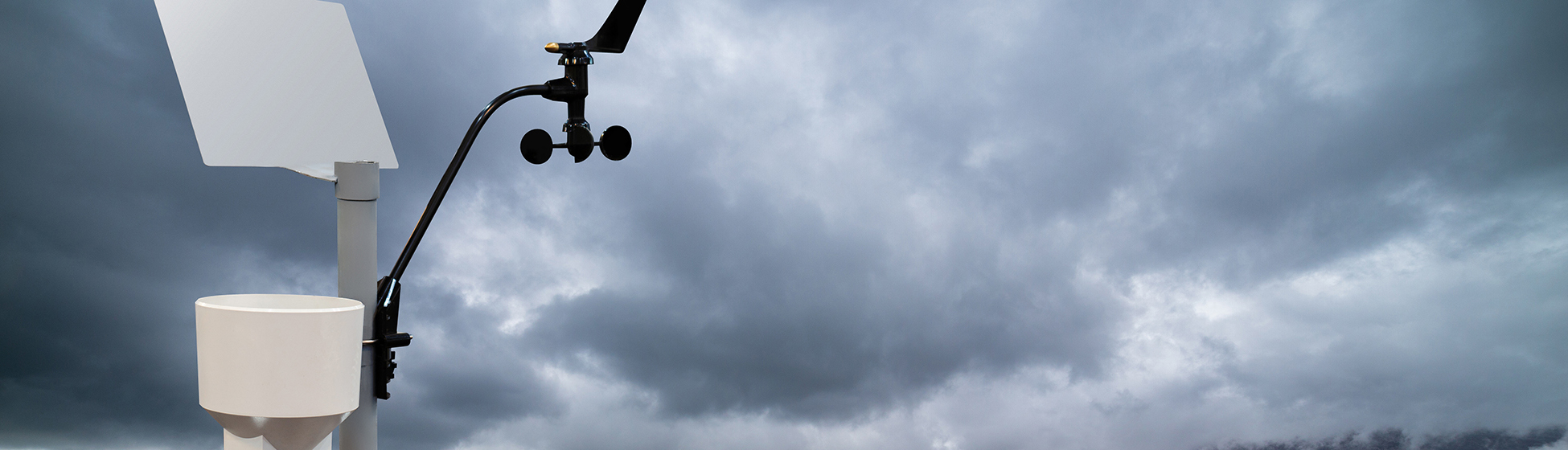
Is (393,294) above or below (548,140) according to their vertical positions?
below

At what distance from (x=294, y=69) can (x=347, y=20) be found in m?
0.38

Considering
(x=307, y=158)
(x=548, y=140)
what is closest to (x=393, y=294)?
(x=307, y=158)

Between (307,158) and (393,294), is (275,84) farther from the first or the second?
(393,294)

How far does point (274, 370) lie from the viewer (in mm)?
2938

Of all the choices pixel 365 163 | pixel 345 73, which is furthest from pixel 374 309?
pixel 345 73

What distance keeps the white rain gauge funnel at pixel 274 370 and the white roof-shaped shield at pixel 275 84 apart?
1.91 ft

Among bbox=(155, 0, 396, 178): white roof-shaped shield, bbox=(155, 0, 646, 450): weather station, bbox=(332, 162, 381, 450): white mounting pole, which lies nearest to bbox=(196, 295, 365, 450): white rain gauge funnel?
bbox=(155, 0, 646, 450): weather station

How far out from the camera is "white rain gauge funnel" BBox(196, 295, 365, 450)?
2.91 meters

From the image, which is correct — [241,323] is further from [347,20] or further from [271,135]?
[347,20]

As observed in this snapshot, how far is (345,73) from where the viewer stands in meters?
3.67

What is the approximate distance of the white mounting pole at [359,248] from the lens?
11.7ft

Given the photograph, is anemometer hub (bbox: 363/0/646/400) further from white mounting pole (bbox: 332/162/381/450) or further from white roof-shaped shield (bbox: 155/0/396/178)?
white roof-shaped shield (bbox: 155/0/396/178)

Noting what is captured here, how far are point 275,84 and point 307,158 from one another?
299mm

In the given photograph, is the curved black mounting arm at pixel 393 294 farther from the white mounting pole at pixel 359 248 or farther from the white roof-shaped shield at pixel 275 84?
the white roof-shaped shield at pixel 275 84
